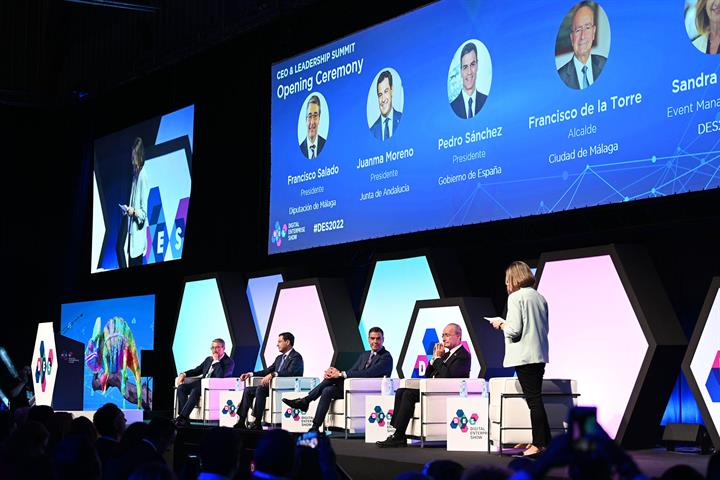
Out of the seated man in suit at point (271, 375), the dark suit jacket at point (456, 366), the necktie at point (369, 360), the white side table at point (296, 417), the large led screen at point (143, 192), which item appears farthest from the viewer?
the large led screen at point (143, 192)

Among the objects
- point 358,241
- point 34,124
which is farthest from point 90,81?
point 358,241

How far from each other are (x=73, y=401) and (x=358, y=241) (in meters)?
3.57

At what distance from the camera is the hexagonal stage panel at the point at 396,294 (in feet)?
30.5

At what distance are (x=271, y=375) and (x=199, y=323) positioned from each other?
3.23m

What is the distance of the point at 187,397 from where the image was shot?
1071cm

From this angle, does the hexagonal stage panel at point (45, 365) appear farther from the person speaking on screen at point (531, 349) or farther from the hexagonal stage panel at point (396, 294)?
the person speaking on screen at point (531, 349)

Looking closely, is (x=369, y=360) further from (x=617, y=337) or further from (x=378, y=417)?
(x=617, y=337)

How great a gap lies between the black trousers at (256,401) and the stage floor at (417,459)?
2.18 metres

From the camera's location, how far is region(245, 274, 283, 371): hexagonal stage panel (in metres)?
11.5

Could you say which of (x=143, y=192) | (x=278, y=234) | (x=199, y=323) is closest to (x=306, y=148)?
(x=278, y=234)

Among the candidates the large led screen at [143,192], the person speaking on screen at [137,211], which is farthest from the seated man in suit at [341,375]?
the person speaking on screen at [137,211]

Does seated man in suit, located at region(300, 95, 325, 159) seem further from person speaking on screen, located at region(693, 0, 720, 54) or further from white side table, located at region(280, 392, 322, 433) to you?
person speaking on screen, located at region(693, 0, 720, 54)

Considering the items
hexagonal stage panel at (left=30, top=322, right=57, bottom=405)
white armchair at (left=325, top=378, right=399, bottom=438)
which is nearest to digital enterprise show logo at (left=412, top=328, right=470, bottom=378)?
white armchair at (left=325, top=378, right=399, bottom=438)

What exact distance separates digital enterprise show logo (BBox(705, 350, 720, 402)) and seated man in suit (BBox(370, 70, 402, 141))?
12.5ft
